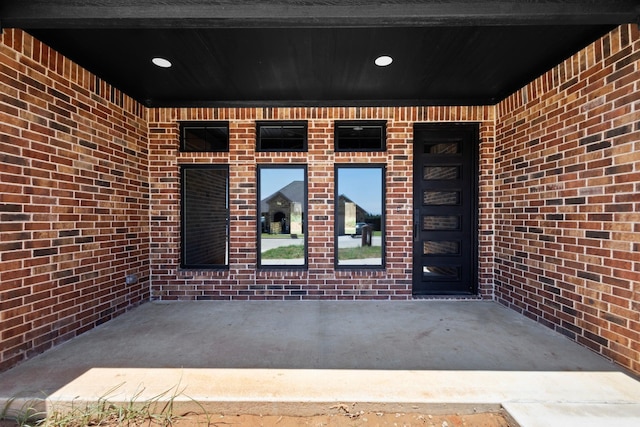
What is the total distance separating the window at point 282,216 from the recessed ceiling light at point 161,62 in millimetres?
1713

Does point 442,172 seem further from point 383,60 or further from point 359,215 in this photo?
point 383,60

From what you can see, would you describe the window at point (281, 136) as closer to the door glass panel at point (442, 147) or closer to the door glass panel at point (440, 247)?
the door glass panel at point (442, 147)

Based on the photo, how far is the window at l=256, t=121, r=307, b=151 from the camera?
14.1 ft

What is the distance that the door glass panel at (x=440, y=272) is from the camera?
4324 millimetres

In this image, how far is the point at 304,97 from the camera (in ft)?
13.3

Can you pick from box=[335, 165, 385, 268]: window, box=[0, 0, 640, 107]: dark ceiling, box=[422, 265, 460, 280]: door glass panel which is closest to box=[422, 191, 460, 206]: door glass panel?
box=[335, 165, 385, 268]: window

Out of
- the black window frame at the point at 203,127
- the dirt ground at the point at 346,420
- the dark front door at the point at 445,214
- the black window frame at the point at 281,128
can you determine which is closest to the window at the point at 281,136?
the black window frame at the point at 281,128

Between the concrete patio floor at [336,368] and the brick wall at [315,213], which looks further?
the brick wall at [315,213]

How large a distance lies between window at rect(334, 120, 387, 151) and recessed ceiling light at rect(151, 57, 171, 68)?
2265 millimetres

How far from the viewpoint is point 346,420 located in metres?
1.86

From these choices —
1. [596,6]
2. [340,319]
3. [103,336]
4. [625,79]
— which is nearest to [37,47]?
[103,336]

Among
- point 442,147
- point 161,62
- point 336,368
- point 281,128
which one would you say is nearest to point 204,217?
point 281,128

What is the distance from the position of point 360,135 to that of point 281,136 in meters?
1.20

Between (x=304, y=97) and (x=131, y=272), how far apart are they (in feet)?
11.2
